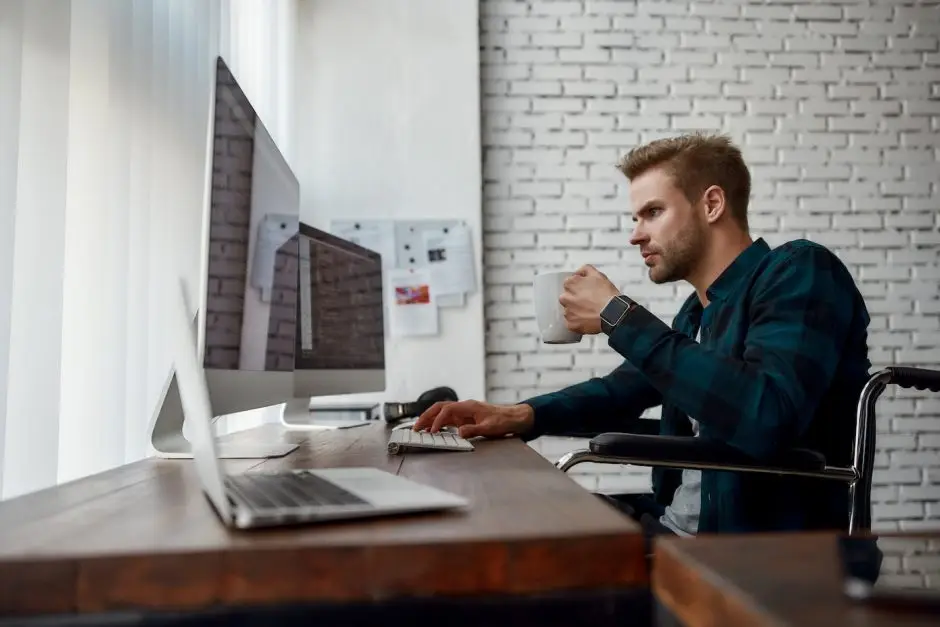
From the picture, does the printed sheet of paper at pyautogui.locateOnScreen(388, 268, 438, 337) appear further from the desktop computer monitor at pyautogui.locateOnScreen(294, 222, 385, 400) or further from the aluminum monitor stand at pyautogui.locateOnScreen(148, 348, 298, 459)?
the aluminum monitor stand at pyautogui.locateOnScreen(148, 348, 298, 459)

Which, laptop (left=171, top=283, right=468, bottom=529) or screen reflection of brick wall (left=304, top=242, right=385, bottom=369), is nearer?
laptop (left=171, top=283, right=468, bottom=529)

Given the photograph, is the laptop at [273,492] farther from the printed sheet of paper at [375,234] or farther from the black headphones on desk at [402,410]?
the printed sheet of paper at [375,234]

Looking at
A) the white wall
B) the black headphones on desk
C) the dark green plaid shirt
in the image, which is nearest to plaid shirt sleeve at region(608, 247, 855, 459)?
the dark green plaid shirt

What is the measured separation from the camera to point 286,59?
272 centimetres

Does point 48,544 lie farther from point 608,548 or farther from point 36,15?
point 36,15

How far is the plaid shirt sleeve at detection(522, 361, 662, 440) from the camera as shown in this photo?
1539 mm

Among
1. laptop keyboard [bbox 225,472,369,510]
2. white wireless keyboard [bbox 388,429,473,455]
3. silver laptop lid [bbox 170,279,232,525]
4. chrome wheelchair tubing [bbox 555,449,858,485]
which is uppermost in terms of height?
silver laptop lid [bbox 170,279,232,525]

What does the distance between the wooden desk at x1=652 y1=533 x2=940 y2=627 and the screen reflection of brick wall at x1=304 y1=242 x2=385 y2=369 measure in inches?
50.8

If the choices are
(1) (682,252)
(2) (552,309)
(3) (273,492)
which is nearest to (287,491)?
(3) (273,492)

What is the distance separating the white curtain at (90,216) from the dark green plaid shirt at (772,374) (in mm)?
717

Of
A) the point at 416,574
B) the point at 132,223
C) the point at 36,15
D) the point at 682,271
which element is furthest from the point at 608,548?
the point at 682,271

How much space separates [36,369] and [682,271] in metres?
1.20

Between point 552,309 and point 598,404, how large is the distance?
35cm

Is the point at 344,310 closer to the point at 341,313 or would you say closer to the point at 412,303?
the point at 341,313
